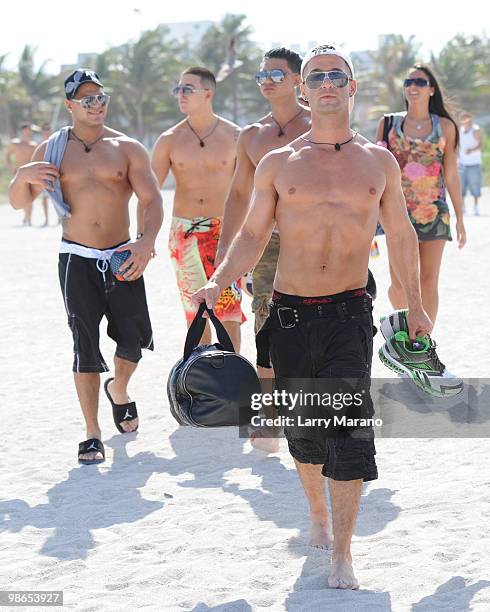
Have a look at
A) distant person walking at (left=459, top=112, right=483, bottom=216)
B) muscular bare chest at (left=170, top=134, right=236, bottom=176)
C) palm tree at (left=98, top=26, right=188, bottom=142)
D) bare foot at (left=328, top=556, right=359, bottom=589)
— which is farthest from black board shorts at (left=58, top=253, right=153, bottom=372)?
palm tree at (left=98, top=26, right=188, bottom=142)

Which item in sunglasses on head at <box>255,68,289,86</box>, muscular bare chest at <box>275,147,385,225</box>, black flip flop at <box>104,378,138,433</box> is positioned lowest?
black flip flop at <box>104,378,138,433</box>

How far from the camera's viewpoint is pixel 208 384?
3980mm

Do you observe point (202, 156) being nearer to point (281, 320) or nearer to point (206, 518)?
point (206, 518)

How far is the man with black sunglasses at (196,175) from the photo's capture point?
6.94 m

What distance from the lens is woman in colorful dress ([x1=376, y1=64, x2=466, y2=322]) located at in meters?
7.14

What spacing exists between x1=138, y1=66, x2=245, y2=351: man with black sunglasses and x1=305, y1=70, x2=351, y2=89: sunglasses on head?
9.45ft

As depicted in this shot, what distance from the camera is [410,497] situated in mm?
5035

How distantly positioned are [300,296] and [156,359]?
450 centimetres

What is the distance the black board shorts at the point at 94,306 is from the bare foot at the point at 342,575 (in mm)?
2344

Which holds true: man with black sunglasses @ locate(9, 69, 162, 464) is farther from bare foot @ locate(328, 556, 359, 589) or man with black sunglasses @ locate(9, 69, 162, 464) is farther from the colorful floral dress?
bare foot @ locate(328, 556, 359, 589)

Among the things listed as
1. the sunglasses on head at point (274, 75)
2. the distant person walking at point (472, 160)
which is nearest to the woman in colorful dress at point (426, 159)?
the sunglasses on head at point (274, 75)

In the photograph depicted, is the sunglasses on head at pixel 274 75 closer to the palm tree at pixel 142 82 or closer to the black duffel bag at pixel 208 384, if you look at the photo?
the black duffel bag at pixel 208 384

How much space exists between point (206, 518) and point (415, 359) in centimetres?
127

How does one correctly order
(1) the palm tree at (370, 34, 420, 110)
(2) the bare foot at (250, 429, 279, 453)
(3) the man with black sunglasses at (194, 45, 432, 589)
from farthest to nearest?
(1) the palm tree at (370, 34, 420, 110), (2) the bare foot at (250, 429, 279, 453), (3) the man with black sunglasses at (194, 45, 432, 589)
